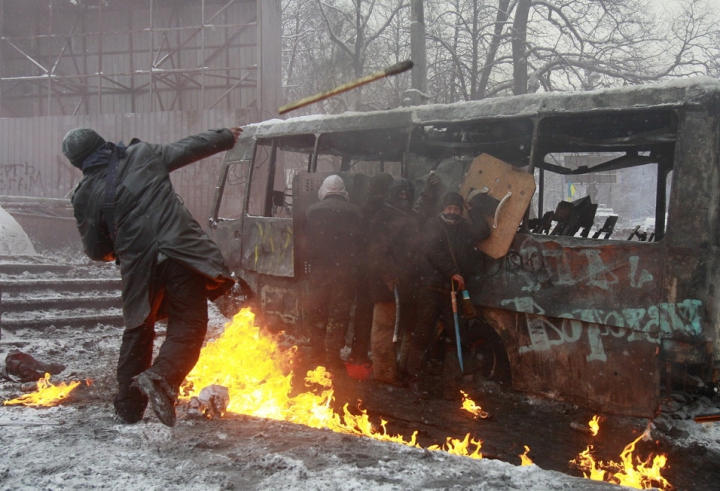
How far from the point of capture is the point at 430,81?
16.7 m

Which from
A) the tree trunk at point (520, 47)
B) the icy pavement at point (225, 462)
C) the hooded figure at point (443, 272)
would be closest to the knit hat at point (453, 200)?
the hooded figure at point (443, 272)

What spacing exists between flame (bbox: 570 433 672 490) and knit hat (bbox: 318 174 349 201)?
311 centimetres

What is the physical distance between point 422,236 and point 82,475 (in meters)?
3.30

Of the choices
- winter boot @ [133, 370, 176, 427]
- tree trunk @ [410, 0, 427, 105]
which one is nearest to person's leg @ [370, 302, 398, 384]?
winter boot @ [133, 370, 176, 427]

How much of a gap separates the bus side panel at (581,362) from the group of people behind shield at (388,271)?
0.60 meters

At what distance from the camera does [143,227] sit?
12.1ft

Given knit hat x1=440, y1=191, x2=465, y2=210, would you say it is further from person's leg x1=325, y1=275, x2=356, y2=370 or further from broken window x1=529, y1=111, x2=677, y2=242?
person's leg x1=325, y1=275, x2=356, y2=370

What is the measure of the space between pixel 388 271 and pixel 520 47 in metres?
11.9

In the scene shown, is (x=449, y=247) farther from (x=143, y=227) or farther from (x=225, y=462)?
(x=225, y=462)

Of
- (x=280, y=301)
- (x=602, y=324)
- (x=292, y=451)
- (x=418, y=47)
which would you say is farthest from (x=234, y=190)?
(x=418, y=47)

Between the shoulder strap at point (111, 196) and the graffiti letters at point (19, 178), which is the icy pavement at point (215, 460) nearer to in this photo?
the shoulder strap at point (111, 196)

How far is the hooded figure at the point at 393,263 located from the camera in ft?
17.5

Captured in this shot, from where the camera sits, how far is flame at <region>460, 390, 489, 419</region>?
4793 millimetres

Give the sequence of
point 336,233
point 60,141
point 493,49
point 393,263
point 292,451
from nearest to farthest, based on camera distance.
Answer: point 292,451 → point 393,263 → point 336,233 → point 60,141 → point 493,49
